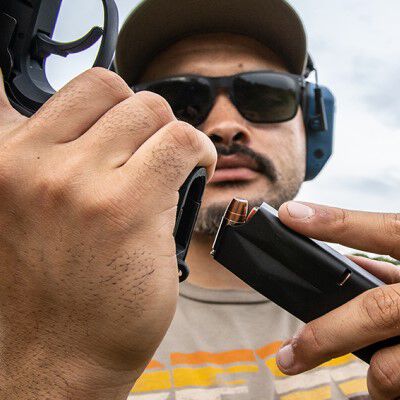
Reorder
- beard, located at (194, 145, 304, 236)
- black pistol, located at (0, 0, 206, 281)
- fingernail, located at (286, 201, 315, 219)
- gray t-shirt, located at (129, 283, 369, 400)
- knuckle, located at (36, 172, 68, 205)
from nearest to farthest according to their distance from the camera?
knuckle, located at (36, 172, 68, 205) < black pistol, located at (0, 0, 206, 281) < fingernail, located at (286, 201, 315, 219) < gray t-shirt, located at (129, 283, 369, 400) < beard, located at (194, 145, 304, 236)

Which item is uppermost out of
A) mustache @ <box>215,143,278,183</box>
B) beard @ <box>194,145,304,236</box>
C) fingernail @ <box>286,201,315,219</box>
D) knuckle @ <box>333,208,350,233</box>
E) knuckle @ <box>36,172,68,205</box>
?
knuckle @ <box>36,172,68,205</box>

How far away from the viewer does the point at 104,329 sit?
815mm

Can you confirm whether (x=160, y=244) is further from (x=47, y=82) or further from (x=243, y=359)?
(x=243, y=359)

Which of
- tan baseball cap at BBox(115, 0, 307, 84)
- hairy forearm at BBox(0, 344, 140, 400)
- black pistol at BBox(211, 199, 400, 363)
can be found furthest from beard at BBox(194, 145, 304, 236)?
hairy forearm at BBox(0, 344, 140, 400)

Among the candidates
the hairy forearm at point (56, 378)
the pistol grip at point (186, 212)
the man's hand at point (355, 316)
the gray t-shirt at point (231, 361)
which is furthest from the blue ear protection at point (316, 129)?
the hairy forearm at point (56, 378)

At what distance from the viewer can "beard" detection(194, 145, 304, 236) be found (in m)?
2.19

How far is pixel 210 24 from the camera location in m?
2.52

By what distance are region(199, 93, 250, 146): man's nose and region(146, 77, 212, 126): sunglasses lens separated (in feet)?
0.13

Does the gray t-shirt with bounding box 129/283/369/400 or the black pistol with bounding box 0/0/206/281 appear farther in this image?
the gray t-shirt with bounding box 129/283/369/400

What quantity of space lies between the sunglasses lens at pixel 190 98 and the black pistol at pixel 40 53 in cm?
114

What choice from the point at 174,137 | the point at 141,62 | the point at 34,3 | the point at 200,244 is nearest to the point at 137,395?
the point at 200,244

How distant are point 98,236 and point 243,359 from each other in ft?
3.95

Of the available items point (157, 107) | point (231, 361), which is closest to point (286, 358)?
point (157, 107)

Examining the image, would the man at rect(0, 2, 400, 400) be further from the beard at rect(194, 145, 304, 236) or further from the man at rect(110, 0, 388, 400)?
the beard at rect(194, 145, 304, 236)
